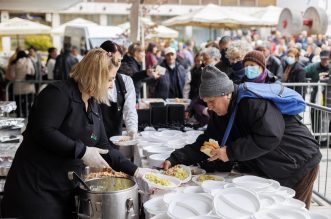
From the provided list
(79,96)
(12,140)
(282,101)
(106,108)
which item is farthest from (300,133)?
(12,140)

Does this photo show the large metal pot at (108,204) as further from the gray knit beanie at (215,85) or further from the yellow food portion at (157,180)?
the gray knit beanie at (215,85)

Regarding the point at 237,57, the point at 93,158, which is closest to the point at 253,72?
the point at 237,57

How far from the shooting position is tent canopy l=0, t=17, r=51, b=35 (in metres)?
14.3

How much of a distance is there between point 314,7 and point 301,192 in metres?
9.69

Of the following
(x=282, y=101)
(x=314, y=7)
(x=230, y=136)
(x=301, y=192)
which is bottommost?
(x=301, y=192)

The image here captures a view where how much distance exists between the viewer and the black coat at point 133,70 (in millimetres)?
6348

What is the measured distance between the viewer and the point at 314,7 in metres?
11.8

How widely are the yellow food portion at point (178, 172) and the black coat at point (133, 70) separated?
3116 millimetres

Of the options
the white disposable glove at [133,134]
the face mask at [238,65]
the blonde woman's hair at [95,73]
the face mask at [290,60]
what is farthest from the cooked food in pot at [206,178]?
the face mask at [290,60]

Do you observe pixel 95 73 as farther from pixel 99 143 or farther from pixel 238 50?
pixel 238 50

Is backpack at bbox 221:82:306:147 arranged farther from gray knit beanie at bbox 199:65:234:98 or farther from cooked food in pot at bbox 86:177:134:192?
cooked food in pot at bbox 86:177:134:192

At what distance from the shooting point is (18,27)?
14.6m

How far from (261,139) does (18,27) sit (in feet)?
43.4

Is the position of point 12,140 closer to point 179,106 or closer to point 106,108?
point 106,108
